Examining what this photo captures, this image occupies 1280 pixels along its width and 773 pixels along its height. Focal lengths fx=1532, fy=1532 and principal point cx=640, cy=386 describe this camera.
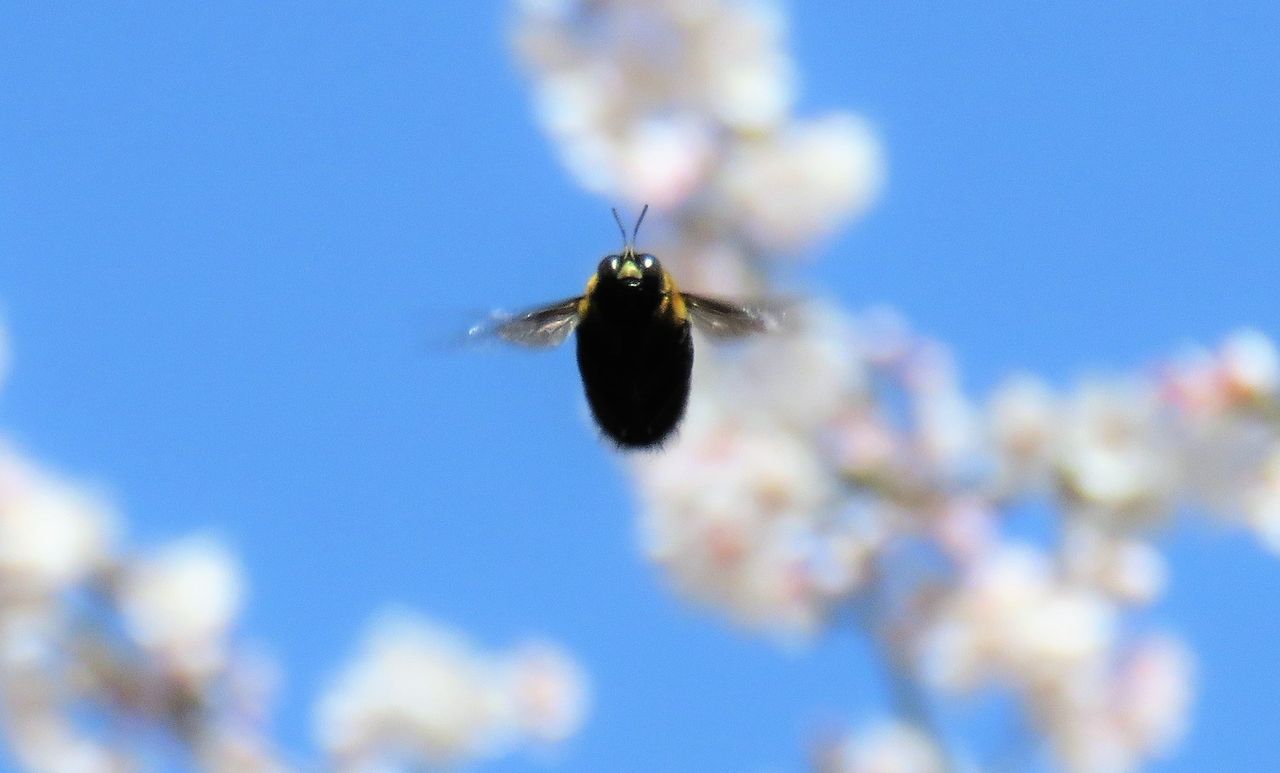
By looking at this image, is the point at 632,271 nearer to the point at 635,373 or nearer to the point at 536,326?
the point at 635,373

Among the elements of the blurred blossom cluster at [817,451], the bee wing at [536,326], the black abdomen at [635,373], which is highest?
the blurred blossom cluster at [817,451]

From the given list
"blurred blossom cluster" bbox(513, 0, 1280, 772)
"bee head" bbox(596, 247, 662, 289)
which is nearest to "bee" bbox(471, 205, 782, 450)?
"bee head" bbox(596, 247, 662, 289)

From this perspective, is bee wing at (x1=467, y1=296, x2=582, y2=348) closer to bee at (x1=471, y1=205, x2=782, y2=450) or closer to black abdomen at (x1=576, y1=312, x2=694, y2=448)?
bee at (x1=471, y1=205, x2=782, y2=450)

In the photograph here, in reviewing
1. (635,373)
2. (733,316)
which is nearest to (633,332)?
(635,373)

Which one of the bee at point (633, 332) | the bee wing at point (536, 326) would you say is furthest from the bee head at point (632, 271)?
the bee wing at point (536, 326)

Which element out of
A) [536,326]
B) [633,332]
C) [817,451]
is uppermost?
[817,451]

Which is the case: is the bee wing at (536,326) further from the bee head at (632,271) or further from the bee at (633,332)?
the bee head at (632,271)

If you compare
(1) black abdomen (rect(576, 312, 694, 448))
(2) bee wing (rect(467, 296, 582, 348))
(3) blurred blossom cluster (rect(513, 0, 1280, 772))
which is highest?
(3) blurred blossom cluster (rect(513, 0, 1280, 772))

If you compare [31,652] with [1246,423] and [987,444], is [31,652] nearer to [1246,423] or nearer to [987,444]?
[987,444]
